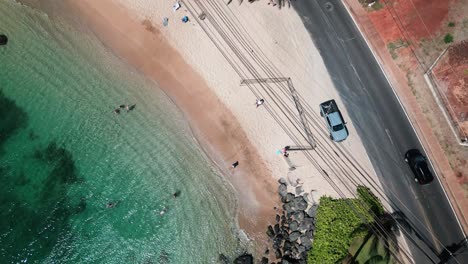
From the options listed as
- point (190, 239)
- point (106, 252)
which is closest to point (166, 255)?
point (190, 239)

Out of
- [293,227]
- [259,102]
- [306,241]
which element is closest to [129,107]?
[259,102]

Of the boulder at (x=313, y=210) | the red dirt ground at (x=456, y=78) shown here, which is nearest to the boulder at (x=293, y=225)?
the boulder at (x=313, y=210)

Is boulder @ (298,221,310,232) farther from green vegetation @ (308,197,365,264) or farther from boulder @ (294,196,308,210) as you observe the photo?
boulder @ (294,196,308,210)

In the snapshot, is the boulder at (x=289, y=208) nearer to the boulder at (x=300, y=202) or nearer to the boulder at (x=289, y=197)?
the boulder at (x=289, y=197)

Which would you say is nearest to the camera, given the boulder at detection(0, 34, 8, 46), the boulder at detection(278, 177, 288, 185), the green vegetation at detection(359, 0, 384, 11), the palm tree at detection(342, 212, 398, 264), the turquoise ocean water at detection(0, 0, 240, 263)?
the palm tree at detection(342, 212, 398, 264)

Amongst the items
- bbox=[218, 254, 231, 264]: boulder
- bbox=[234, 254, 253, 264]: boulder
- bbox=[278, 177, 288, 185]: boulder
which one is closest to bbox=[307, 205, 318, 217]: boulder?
bbox=[278, 177, 288, 185]: boulder

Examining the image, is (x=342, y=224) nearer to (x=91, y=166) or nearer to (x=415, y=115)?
(x=415, y=115)
